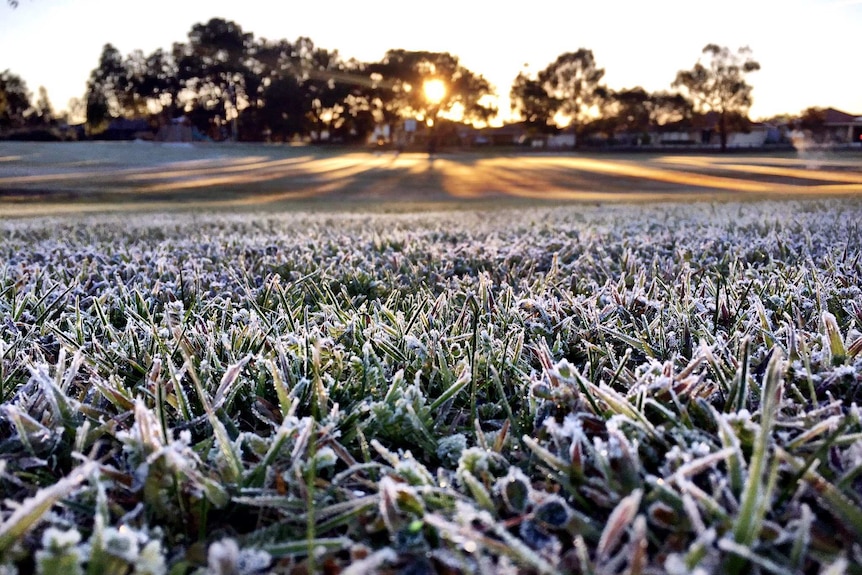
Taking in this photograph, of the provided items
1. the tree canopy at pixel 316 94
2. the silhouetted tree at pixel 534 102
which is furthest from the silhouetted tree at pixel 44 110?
the silhouetted tree at pixel 534 102

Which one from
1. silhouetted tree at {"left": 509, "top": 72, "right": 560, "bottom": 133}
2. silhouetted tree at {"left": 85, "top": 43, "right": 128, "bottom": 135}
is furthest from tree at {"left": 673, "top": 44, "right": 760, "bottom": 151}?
silhouetted tree at {"left": 85, "top": 43, "right": 128, "bottom": 135}

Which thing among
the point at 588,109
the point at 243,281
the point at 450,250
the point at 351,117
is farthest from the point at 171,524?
the point at 351,117

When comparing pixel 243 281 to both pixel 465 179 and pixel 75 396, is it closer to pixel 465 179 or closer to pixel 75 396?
pixel 75 396

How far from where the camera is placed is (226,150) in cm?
4788

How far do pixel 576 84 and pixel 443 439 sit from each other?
6566 cm

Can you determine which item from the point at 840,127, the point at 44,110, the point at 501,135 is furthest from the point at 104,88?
the point at 840,127

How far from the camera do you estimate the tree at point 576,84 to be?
61125mm

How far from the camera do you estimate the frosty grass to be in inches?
26.7

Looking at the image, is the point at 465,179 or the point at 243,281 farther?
the point at 465,179

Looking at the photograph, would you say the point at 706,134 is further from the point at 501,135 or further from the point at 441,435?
the point at 441,435

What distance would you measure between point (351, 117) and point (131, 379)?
71711 mm

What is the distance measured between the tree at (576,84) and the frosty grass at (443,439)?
64.1 metres

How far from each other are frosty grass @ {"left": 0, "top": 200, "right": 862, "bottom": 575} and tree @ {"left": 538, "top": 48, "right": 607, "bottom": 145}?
210 ft

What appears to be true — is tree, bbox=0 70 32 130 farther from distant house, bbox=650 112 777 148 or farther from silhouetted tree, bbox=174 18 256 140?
distant house, bbox=650 112 777 148
